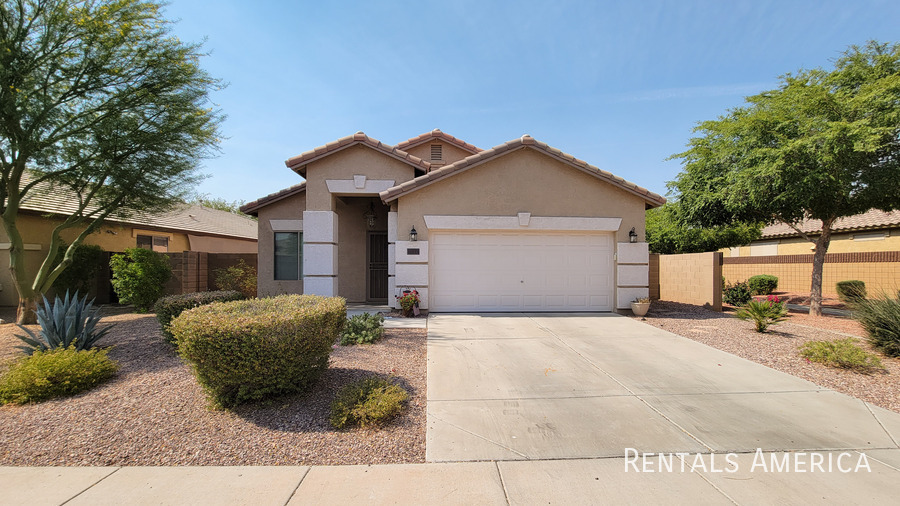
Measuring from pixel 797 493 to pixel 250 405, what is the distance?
521cm

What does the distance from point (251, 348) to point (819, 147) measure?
41.8 feet

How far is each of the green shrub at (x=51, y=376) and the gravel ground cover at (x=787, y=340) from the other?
391 inches

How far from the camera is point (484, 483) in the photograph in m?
3.17

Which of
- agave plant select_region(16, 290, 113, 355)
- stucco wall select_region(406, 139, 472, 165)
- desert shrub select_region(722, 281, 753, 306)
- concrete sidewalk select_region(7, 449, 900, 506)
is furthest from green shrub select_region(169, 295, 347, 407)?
desert shrub select_region(722, 281, 753, 306)

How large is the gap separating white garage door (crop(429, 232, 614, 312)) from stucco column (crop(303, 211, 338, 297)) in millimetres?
3062

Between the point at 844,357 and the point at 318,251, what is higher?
the point at 318,251

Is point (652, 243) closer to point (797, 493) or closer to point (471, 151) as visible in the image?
point (471, 151)

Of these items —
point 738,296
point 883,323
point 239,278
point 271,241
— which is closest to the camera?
point 883,323

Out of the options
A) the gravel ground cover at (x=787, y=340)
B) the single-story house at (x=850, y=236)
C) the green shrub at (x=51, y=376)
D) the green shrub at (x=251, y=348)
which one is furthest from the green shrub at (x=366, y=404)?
the single-story house at (x=850, y=236)

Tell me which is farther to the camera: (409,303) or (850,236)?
(850,236)

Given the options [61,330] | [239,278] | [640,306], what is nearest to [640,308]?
[640,306]

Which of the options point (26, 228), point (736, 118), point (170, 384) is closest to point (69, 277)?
point (26, 228)

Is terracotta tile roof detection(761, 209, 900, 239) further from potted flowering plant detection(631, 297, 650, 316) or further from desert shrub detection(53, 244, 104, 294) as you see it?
desert shrub detection(53, 244, 104, 294)

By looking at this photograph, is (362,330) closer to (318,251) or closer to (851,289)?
(318,251)
